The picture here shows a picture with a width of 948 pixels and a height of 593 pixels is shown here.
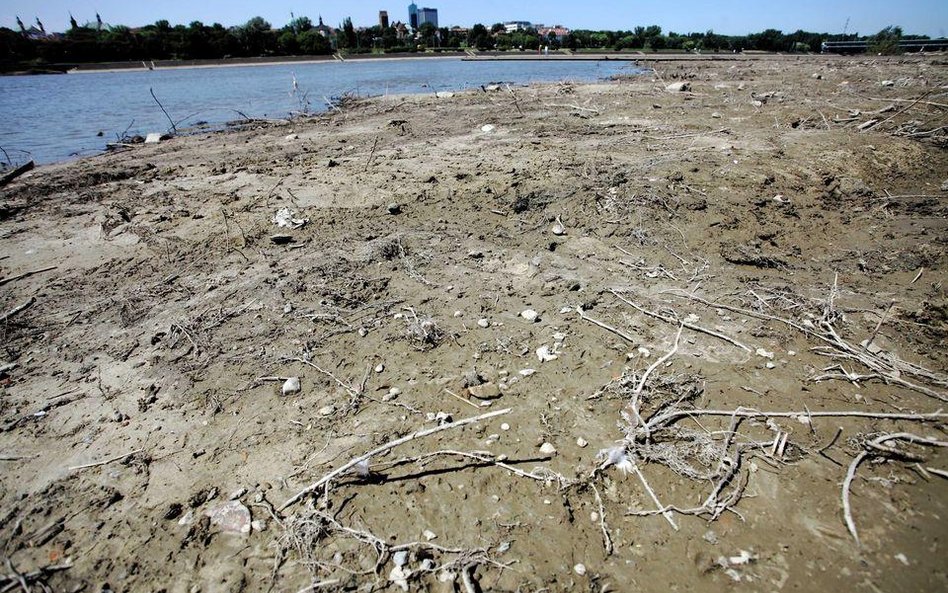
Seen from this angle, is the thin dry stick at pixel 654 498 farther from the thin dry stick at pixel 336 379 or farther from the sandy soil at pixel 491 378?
the thin dry stick at pixel 336 379

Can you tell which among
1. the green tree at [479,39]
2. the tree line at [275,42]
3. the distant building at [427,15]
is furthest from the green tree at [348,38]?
the distant building at [427,15]

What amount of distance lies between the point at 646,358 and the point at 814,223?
12.0ft

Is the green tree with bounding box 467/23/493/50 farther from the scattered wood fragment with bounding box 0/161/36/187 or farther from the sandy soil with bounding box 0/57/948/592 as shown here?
the sandy soil with bounding box 0/57/948/592

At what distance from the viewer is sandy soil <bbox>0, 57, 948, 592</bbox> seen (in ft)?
6.55

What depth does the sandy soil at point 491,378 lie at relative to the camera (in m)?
2.00

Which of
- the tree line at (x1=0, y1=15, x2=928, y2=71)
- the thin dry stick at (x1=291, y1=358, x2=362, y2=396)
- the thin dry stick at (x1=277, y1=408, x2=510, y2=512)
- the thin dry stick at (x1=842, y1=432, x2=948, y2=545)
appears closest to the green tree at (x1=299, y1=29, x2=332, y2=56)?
the tree line at (x1=0, y1=15, x2=928, y2=71)

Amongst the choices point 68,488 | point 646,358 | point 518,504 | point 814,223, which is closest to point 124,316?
point 68,488

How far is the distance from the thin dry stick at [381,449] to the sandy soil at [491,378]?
3 centimetres

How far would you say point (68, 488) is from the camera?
2334 mm

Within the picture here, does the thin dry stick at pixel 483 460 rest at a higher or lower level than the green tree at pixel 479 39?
lower

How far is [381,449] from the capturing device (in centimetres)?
237

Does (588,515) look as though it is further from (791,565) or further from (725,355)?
(725,355)

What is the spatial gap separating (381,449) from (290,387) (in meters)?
0.97

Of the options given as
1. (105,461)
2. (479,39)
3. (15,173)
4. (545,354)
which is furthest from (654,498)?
(479,39)
